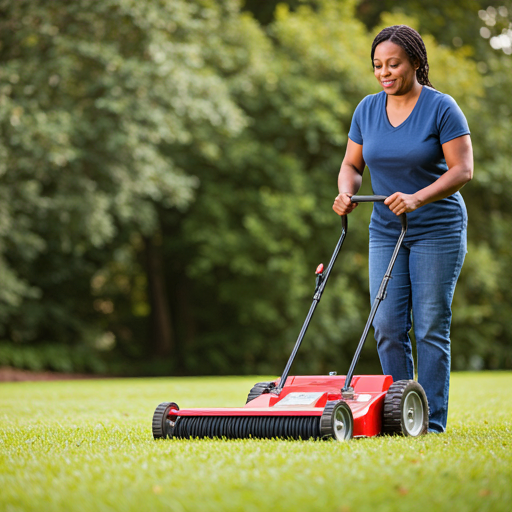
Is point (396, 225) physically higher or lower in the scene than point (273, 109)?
lower

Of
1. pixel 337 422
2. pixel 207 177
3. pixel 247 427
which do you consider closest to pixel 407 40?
pixel 337 422

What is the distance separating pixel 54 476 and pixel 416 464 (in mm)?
1349

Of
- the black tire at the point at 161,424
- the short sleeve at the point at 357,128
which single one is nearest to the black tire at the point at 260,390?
the black tire at the point at 161,424

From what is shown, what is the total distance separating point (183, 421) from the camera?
423 centimetres

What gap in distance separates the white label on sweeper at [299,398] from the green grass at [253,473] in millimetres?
380

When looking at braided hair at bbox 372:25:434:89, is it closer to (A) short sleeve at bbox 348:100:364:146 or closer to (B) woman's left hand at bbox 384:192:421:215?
(A) short sleeve at bbox 348:100:364:146

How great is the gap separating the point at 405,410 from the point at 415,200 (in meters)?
1.11

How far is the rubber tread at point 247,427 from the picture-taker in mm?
3986

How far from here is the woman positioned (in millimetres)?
4531

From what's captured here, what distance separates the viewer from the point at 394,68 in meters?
4.57

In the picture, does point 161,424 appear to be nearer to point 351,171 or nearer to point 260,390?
point 260,390

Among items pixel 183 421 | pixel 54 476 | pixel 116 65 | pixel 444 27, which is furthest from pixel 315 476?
pixel 444 27

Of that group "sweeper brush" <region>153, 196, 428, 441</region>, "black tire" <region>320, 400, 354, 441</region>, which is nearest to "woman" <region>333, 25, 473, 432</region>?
"sweeper brush" <region>153, 196, 428, 441</region>

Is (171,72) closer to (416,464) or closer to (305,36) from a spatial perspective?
(305,36)
